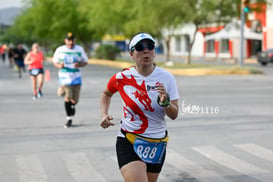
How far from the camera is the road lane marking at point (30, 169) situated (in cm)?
735

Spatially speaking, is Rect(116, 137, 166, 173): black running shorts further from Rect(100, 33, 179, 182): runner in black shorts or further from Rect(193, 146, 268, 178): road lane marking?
Rect(193, 146, 268, 178): road lane marking

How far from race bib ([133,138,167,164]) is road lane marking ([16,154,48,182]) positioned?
2760 mm

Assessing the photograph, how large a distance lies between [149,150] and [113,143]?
17.3ft

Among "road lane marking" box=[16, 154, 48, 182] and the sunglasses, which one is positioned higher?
the sunglasses

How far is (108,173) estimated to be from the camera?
299 inches

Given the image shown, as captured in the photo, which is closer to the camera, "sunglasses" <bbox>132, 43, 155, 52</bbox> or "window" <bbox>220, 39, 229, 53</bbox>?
"sunglasses" <bbox>132, 43, 155, 52</bbox>

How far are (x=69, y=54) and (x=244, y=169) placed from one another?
205 inches

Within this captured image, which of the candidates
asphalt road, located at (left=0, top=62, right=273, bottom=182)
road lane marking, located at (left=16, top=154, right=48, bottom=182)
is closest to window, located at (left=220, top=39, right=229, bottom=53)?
asphalt road, located at (left=0, top=62, right=273, bottom=182)

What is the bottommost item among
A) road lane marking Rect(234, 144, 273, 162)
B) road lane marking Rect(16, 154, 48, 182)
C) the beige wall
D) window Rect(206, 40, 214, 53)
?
window Rect(206, 40, 214, 53)

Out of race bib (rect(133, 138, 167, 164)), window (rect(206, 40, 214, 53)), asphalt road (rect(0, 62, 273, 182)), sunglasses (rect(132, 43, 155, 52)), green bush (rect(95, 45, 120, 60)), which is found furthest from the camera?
window (rect(206, 40, 214, 53))

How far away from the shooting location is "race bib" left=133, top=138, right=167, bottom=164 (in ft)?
15.6

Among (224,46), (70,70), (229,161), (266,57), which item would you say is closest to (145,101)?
(229,161)

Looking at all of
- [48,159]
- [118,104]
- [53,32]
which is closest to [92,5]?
[53,32]

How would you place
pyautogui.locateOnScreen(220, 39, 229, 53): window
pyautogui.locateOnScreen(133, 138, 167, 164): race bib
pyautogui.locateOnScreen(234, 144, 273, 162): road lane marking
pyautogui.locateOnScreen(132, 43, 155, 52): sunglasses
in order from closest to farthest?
pyautogui.locateOnScreen(132, 43, 155, 52): sunglasses, pyautogui.locateOnScreen(133, 138, 167, 164): race bib, pyautogui.locateOnScreen(234, 144, 273, 162): road lane marking, pyautogui.locateOnScreen(220, 39, 229, 53): window
